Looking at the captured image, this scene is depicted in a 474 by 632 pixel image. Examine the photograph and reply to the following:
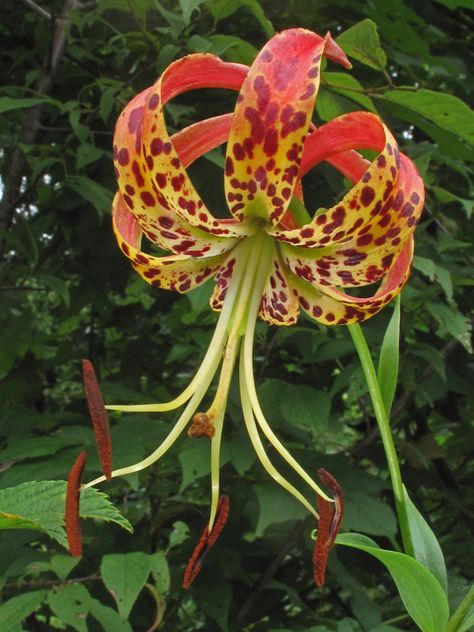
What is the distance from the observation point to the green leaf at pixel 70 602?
3.18ft

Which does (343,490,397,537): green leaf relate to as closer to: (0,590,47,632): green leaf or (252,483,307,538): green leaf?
(252,483,307,538): green leaf

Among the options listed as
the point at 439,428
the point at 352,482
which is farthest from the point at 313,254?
the point at 439,428

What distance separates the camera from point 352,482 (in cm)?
127

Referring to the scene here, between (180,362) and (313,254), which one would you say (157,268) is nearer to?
(313,254)

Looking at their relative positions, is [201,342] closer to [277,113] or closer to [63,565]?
[63,565]

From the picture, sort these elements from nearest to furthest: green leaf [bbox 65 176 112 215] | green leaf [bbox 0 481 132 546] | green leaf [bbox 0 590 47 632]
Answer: green leaf [bbox 0 481 132 546] < green leaf [bbox 0 590 47 632] < green leaf [bbox 65 176 112 215]

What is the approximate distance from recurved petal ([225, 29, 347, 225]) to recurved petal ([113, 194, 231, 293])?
0.50ft

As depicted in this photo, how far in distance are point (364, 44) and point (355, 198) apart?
0.33m

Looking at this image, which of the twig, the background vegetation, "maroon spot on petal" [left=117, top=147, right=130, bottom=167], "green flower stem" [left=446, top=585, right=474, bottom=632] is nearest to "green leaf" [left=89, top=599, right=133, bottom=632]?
the background vegetation

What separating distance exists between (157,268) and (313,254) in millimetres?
178

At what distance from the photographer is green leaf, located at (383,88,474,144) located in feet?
3.27

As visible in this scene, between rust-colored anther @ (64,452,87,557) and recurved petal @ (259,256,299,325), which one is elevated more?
recurved petal @ (259,256,299,325)

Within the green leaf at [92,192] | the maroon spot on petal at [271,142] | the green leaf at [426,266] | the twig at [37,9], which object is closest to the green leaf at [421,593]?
the maroon spot on petal at [271,142]

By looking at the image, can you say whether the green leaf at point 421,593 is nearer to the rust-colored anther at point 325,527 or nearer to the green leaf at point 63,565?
the rust-colored anther at point 325,527
